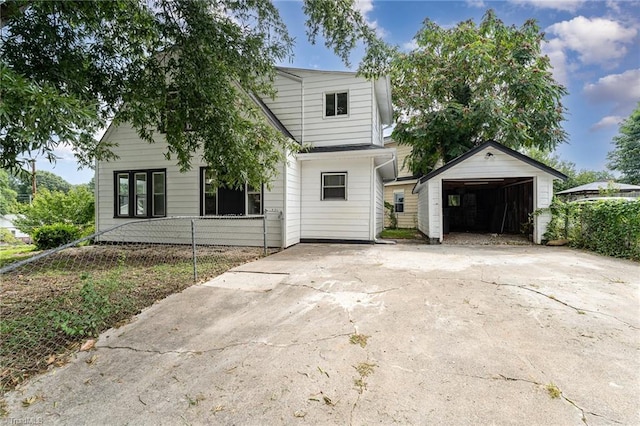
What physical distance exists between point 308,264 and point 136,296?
304cm

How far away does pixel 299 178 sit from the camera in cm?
923

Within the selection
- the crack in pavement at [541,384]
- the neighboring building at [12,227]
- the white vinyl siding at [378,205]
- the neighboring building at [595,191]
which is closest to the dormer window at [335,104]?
the white vinyl siding at [378,205]

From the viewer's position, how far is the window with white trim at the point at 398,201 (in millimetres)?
16406

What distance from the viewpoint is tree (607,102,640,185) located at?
21.3 meters

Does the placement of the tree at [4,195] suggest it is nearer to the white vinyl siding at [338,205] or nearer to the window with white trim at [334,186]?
the white vinyl siding at [338,205]

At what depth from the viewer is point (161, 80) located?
5137 mm

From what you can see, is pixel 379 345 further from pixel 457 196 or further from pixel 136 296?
pixel 457 196

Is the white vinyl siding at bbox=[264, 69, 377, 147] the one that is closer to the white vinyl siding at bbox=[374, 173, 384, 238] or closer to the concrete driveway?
the white vinyl siding at bbox=[374, 173, 384, 238]

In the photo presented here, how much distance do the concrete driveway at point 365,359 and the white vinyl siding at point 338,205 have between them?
464 centimetres

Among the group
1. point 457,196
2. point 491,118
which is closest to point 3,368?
point 491,118

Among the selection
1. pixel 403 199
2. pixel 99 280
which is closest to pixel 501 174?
pixel 403 199

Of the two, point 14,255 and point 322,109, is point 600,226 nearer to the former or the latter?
point 322,109

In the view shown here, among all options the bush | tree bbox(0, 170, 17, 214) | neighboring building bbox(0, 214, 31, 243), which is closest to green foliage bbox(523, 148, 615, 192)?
the bush

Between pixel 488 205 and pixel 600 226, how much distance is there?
7.77m
